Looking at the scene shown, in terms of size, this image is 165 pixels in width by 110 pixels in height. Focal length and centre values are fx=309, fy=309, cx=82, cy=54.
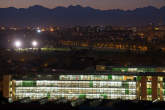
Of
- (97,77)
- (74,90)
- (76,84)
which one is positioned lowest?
(74,90)

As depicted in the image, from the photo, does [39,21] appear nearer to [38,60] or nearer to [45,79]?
[38,60]

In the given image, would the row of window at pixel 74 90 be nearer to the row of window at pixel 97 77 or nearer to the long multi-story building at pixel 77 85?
the long multi-story building at pixel 77 85

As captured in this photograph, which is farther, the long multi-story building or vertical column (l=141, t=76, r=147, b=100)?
the long multi-story building

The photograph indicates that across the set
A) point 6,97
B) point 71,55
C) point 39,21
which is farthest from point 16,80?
point 39,21

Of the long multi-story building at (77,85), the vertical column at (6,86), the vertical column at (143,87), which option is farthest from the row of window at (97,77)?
the vertical column at (6,86)

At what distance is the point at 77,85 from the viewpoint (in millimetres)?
5859

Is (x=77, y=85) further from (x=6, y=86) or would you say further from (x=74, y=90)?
(x=6, y=86)

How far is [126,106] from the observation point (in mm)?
4273

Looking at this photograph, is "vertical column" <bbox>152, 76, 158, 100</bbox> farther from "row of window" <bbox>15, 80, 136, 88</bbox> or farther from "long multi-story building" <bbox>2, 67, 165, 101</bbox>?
"row of window" <bbox>15, 80, 136, 88</bbox>

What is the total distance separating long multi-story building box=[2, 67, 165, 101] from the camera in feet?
19.0

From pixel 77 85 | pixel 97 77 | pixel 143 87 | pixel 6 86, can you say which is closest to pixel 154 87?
pixel 143 87

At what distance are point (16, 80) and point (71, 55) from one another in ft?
21.9

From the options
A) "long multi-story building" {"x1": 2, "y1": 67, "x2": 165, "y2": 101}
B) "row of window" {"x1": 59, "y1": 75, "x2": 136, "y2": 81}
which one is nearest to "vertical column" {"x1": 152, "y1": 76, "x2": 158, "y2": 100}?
"long multi-story building" {"x1": 2, "y1": 67, "x2": 165, "y2": 101}

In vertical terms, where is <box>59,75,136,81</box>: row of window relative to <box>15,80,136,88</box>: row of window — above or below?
above
